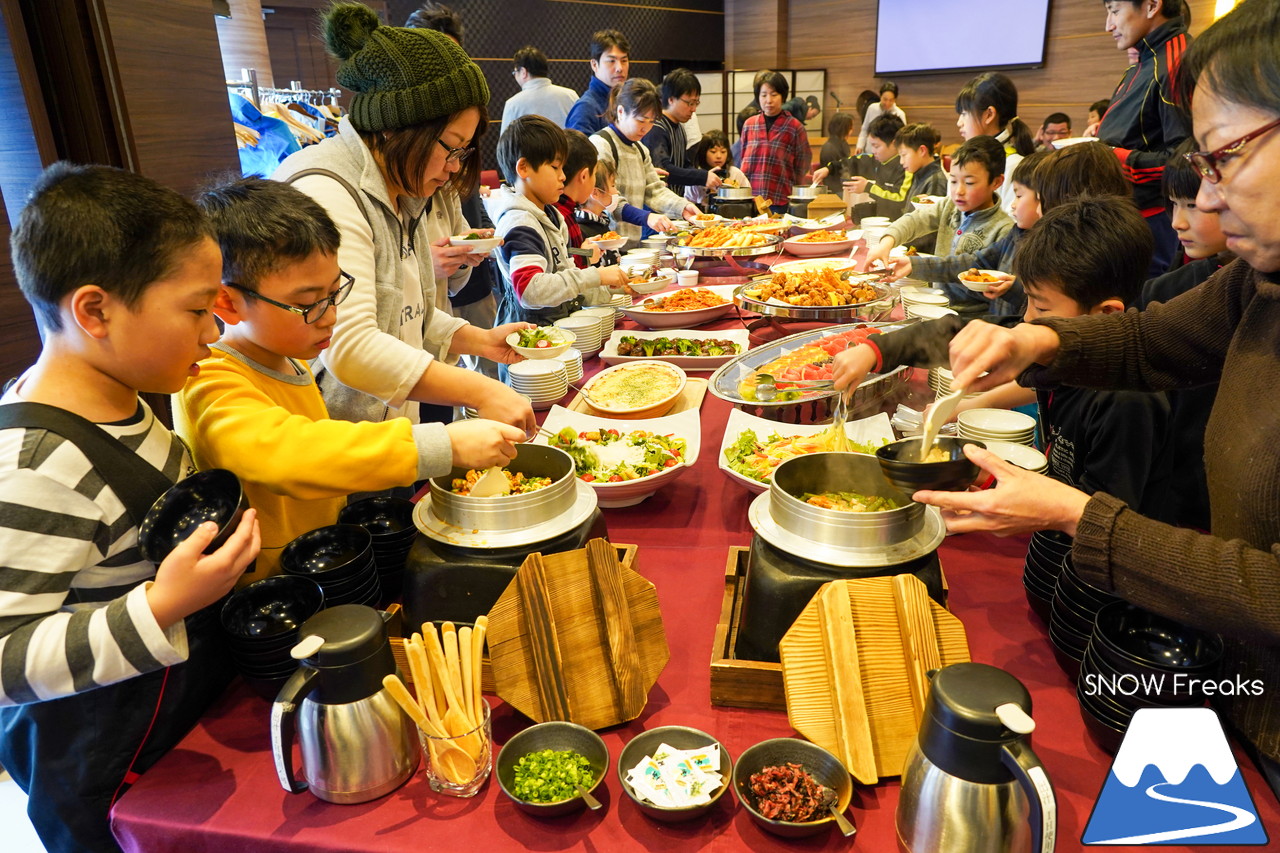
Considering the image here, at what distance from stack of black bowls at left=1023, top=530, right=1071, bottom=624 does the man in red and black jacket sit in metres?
3.16

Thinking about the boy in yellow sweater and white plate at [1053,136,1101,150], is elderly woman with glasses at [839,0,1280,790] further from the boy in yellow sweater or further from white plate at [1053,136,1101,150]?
white plate at [1053,136,1101,150]

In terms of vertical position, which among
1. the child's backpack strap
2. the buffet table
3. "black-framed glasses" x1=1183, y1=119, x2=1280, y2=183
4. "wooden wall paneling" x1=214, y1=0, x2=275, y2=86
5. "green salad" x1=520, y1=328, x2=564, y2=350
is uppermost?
"wooden wall paneling" x1=214, y1=0, x2=275, y2=86

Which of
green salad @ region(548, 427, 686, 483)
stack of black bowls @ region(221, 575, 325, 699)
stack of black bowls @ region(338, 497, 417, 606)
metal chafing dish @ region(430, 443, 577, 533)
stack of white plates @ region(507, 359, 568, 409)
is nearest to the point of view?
stack of black bowls @ region(221, 575, 325, 699)

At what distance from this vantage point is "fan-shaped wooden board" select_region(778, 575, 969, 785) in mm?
1159

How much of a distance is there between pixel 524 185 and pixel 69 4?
1815 millimetres

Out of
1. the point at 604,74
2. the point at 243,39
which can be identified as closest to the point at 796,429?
the point at 604,74

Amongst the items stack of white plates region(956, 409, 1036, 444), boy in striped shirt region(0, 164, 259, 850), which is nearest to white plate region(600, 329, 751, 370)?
stack of white plates region(956, 409, 1036, 444)

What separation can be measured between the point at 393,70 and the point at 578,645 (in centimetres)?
153

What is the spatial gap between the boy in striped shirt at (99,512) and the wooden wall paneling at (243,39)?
7.78 metres

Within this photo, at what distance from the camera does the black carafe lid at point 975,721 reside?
905mm

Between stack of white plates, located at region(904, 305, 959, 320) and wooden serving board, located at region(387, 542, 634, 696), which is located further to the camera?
stack of white plates, located at region(904, 305, 959, 320)

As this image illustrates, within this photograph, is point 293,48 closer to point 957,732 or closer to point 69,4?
point 69,4

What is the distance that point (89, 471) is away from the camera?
1203 millimetres

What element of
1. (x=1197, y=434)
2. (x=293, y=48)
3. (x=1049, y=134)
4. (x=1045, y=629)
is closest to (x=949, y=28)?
(x=1049, y=134)
